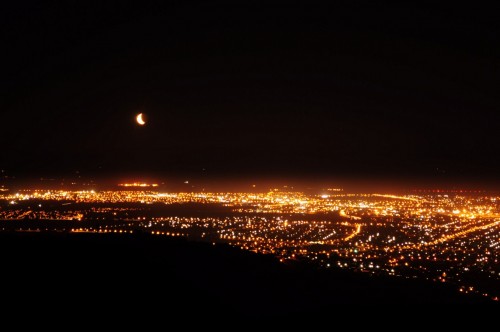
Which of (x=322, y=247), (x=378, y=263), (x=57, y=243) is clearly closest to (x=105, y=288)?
(x=57, y=243)

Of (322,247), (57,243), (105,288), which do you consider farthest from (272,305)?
(322,247)

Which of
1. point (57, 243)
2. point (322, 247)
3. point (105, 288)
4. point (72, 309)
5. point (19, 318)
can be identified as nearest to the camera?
point (19, 318)

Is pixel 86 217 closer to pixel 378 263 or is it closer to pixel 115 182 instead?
pixel 378 263

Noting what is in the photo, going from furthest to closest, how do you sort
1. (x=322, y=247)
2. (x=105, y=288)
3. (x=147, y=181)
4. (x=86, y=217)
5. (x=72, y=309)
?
1. (x=147, y=181)
2. (x=86, y=217)
3. (x=322, y=247)
4. (x=105, y=288)
5. (x=72, y=309)

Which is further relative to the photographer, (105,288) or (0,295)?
(105,288)

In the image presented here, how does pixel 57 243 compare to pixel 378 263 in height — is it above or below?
above

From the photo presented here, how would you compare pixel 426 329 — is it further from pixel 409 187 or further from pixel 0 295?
pixel 409 187
